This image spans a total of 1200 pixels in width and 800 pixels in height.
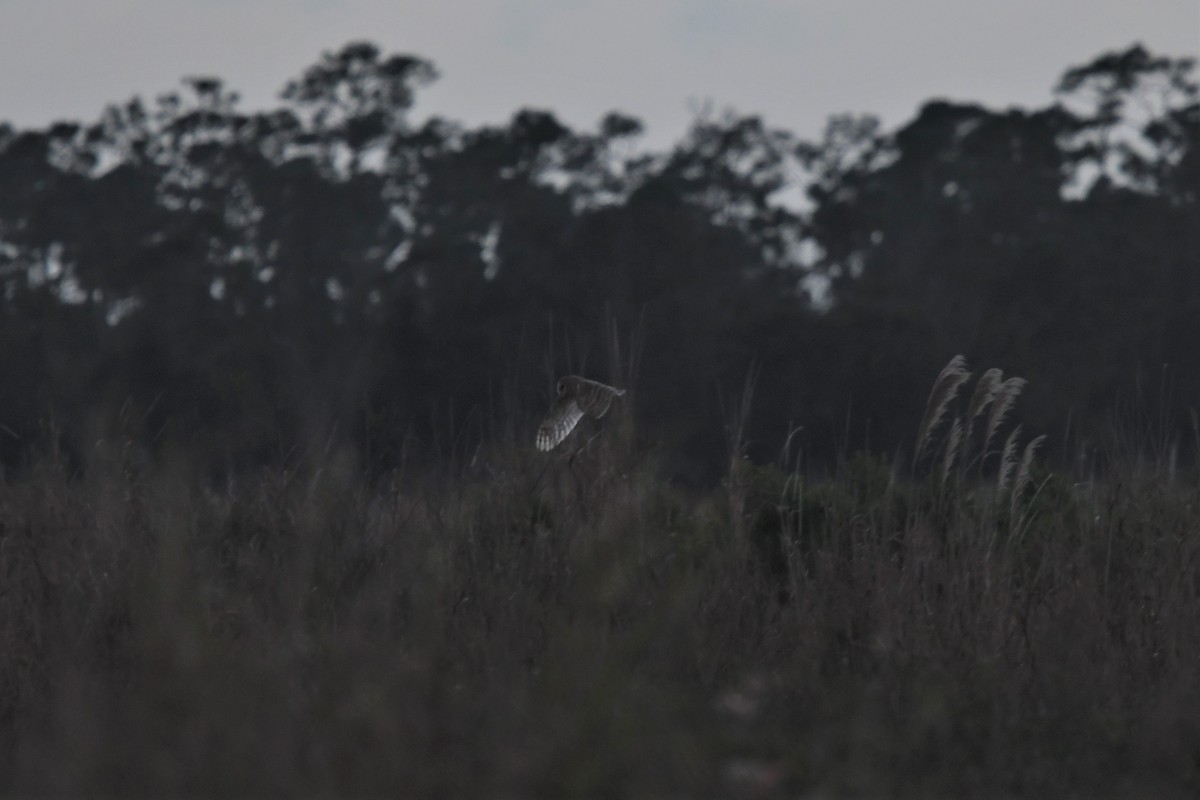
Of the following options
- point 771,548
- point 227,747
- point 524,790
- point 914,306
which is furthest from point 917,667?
point 914,306

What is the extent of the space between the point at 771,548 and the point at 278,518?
76.1 inches

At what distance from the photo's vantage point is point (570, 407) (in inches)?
242

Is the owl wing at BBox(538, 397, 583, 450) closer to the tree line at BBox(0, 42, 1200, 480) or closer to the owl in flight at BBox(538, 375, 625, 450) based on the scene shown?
the owl in flight at BBox(538, 375, 625, 450)

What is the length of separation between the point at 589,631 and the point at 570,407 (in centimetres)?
206

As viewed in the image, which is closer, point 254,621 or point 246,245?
point 254,621

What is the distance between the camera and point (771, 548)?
6.63 metres

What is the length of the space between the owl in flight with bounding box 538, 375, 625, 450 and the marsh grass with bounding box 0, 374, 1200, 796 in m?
0.10

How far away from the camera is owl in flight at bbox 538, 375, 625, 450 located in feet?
20.1

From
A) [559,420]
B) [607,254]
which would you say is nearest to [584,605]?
[559,420]

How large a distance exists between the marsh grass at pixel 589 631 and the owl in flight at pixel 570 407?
0.32 ft

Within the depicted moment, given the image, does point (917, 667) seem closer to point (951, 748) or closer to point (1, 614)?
point (951, 748)

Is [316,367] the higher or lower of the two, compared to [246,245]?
lower

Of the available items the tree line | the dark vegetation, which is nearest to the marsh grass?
the dark vegetation

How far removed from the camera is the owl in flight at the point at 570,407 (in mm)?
6125
